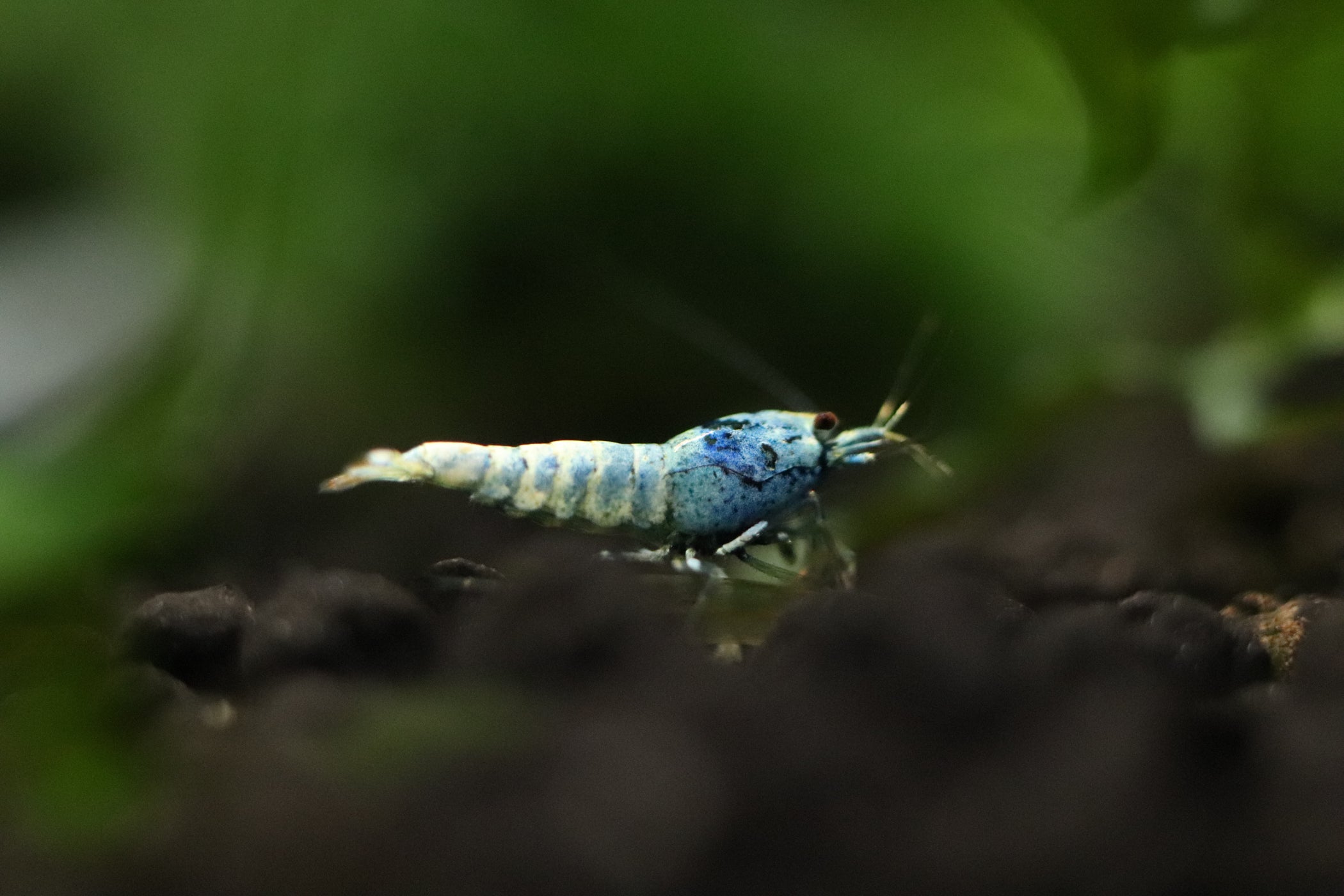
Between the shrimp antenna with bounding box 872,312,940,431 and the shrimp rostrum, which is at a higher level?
the shrimp antenna with bounding box 872,312,940,431

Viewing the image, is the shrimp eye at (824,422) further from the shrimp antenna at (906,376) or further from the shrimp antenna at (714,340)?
the shrimp antenna at (714,340)

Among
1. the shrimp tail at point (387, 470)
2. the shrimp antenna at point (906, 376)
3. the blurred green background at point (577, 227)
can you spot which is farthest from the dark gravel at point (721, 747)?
the blurred green background at point (577, 227)

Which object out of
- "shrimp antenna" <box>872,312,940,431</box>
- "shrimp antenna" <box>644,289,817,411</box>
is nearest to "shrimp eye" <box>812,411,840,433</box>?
"shrimp antenna" <box>872,312,940,431</box>

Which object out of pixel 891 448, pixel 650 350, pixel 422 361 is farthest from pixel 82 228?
pixel 891 448

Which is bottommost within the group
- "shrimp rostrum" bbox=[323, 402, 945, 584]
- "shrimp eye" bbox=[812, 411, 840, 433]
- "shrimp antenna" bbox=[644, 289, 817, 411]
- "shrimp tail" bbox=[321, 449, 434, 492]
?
"shrimp tail" bbox=[321, 449, 434, 492]

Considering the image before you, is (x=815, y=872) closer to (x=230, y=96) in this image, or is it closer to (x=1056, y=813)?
(x=1056, y=813)

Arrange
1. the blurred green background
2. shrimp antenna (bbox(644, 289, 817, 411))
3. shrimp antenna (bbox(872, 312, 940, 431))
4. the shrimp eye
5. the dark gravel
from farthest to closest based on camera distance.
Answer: shrimp antenna (bbox(644, 289, 817, 411)) → the blurred green background → shrimp antenna (bbox(872, 312, 940, 431)) → the shrimp eye → the dark gravel

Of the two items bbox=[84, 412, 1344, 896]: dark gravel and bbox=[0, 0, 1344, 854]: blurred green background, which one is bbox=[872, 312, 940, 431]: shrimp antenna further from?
bbox=[84, 412, 1344, 896]: dark gravel
